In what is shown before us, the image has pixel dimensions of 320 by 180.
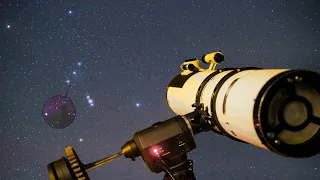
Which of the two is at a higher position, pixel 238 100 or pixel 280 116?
pixel 238 100

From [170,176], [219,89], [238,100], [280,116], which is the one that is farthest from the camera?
[219,89]

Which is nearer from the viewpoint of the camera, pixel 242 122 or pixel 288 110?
pixel 288 110

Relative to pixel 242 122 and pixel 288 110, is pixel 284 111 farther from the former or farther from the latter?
pixel 242 122

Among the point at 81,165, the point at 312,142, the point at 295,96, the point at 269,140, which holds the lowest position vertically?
the point at 312,142

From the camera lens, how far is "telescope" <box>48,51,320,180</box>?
1238mm

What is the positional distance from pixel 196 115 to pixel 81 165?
29.2 inches

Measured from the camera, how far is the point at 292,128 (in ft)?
4.09

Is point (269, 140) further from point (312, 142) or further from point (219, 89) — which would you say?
point (219, 89)

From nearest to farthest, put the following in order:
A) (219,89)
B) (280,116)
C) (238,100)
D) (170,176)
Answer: (280,116) → (238,100) → (170,176) → (219,89)

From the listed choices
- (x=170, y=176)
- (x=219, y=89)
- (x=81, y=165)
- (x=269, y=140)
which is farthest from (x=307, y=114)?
(x=81, y=165)

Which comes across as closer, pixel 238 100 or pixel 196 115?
pixel 238 100

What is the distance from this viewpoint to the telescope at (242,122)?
4.06 feet

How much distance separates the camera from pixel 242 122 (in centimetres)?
141

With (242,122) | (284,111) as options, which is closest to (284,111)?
(284,111)
